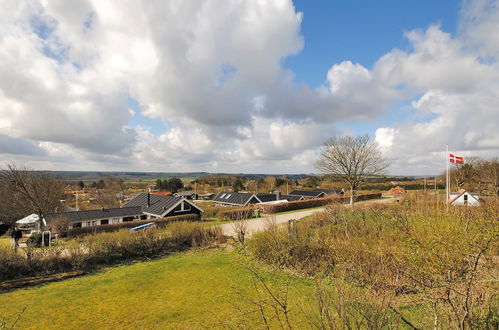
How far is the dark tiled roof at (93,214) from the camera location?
72.8ft

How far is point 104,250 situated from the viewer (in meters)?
12.0

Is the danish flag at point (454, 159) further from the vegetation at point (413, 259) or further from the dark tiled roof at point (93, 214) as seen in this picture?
the dark tiled roof at point (93, 214)

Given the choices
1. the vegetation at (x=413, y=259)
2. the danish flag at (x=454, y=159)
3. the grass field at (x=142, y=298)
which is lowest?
the grass field at (x=142, y=298)

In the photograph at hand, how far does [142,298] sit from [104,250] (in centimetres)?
589

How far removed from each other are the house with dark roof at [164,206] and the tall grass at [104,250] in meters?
12.0

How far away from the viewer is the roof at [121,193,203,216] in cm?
2668

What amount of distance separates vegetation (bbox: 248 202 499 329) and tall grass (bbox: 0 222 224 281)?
203 inches

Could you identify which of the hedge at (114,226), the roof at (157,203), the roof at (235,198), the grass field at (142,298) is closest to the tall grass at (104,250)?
the grass field at (142,298)

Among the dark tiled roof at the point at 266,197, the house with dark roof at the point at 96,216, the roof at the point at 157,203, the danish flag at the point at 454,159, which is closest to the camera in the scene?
the danish flag at the point at 454,159

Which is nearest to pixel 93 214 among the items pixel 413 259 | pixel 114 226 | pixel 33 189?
pixel 114 226

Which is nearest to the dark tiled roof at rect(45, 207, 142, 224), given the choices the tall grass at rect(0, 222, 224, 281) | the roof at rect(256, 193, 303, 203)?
the tall grass at rect(0, 222, 224, 281)

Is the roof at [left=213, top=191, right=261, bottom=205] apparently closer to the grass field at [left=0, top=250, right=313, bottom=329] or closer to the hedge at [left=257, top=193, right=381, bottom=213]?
the hedge at [left=257, top=193, right=381, bottom=213]

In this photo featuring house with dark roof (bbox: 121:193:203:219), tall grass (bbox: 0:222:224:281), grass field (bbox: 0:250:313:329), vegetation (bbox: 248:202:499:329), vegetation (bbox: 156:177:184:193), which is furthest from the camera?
vegetation (bbox: 156:177:184:193)

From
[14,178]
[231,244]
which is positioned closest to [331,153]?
[231,244]
